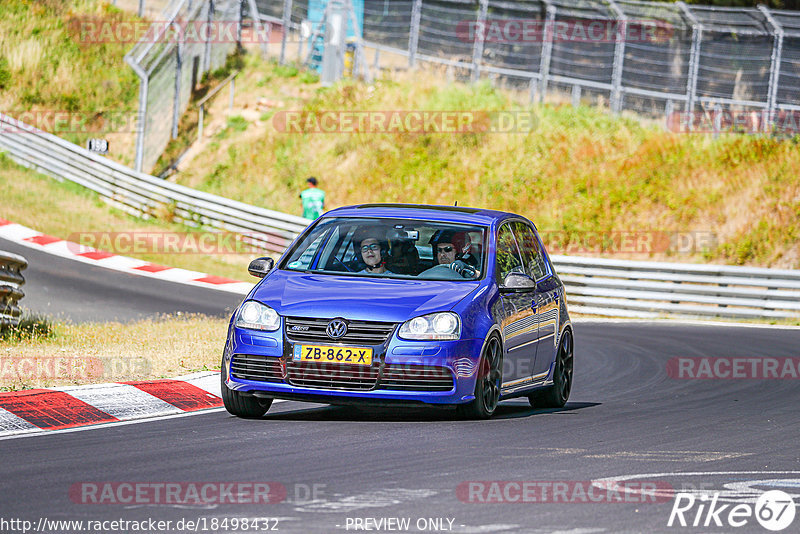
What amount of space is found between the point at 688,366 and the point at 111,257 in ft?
44.2

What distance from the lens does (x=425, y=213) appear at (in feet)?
35.2

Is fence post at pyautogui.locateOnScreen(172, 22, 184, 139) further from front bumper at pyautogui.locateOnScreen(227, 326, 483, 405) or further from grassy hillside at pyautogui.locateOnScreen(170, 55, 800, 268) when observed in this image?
front bumper at pyautogui.locateOnScreen(227, 326, 483, 405)

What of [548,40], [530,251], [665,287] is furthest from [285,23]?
[530,251]

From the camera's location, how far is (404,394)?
30.1 feet

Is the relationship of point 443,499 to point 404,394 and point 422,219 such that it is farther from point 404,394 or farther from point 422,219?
point 422,219

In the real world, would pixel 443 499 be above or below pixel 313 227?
below

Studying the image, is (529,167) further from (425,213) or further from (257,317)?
(257,317)

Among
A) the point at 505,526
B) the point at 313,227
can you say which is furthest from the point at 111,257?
the point at 505,526

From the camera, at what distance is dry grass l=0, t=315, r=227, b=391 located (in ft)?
36.9

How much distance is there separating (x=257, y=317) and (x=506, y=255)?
2293mm

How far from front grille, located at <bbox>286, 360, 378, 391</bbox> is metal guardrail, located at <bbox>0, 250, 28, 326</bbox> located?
16.8 ft

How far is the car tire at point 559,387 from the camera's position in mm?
11344

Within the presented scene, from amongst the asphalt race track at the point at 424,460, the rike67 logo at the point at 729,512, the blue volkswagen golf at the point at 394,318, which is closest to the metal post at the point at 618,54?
the asphalt race track at the point at 424,460

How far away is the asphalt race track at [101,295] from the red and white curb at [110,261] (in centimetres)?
48
